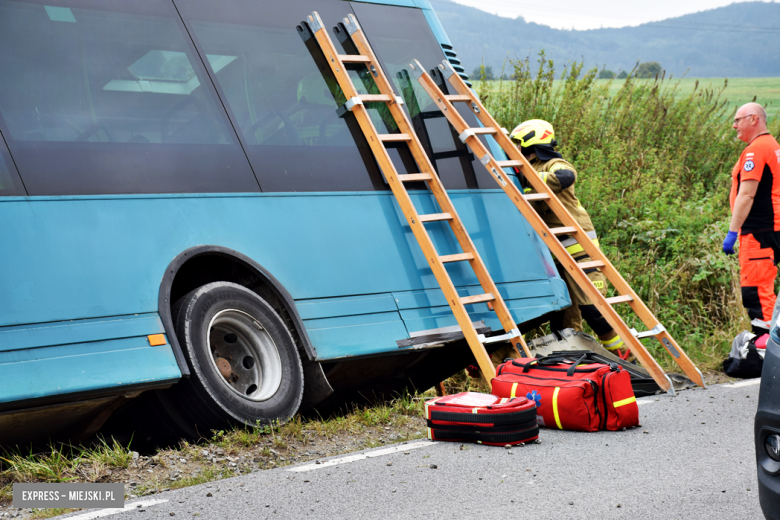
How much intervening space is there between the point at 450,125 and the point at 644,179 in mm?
4299

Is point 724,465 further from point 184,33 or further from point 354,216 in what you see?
point 184,33

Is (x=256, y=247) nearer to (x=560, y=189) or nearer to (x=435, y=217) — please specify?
(x=435, y=217)

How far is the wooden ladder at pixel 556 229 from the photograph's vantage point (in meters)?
5.27

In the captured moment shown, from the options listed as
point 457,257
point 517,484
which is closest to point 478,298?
point 457,257

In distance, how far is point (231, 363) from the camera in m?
4.36

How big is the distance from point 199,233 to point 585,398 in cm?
230

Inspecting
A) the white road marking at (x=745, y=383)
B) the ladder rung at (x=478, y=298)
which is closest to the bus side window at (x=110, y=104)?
the ladder rung at (x=478, y=298)

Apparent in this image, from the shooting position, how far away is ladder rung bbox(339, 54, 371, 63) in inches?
210

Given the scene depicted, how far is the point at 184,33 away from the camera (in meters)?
4.61

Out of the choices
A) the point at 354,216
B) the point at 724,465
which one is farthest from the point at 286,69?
the point at 724,465

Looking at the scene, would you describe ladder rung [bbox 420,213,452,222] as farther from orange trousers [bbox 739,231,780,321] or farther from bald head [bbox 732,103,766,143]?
bald head [bbox 732,103,766,143]

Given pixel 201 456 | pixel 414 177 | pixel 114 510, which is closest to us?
pixel 114 510

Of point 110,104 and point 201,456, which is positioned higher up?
point 110,104

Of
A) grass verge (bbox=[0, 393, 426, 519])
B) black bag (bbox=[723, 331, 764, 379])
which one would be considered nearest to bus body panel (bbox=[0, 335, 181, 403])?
grass verge (bbox=[0, 393, 426, 519])
